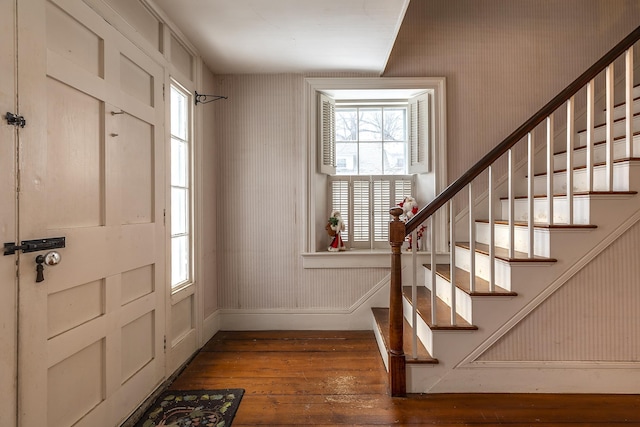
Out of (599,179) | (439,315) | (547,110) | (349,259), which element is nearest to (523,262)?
(439,315)

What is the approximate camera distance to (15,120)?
3.94 ft

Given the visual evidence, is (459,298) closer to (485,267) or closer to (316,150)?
(485,267)

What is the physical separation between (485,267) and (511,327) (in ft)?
1.42

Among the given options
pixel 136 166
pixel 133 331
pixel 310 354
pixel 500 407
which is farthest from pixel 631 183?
pixel 133 331

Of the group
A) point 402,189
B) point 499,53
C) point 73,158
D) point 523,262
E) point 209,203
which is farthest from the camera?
point 402,189

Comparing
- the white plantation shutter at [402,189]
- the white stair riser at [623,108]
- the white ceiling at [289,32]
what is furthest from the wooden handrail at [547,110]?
the white plantation shutter at [402,189]

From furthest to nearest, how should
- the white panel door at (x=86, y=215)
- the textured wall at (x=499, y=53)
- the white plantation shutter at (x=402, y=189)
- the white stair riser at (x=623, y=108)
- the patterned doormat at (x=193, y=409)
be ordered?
the white plantation shutter at (x=402, y=189) → the textured wall at (x=499, y=53) → the white stair riser at (x=623, y=108) → the patterned doormat at (x=193, y=409) → the white panel door at (x=86, y=215)

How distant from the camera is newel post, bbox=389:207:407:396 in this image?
80.1 inches

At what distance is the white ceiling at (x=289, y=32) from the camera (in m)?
2.10

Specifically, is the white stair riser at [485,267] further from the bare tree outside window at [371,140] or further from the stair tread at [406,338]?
the bare tree outside window at [371,140]

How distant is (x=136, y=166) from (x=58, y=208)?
57 cm

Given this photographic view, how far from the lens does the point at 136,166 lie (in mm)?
1907

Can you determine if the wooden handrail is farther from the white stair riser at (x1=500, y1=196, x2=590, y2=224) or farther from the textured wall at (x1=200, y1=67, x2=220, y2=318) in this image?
the textured wall at (x1=200, y1=67, x2=220, y2=318)

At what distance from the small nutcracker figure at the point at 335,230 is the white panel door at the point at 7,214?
7.39 ft
